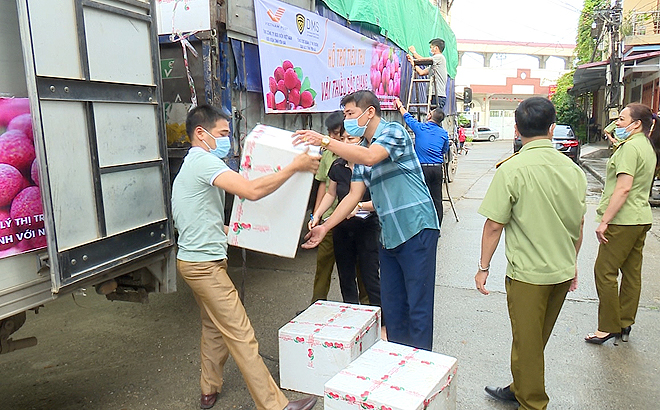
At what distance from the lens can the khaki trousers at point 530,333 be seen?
2664mm

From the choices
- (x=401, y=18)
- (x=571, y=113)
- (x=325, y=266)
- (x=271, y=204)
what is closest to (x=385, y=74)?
(x=401, y=18)

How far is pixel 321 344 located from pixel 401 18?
6.45m

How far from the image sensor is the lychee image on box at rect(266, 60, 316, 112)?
13.9 feet

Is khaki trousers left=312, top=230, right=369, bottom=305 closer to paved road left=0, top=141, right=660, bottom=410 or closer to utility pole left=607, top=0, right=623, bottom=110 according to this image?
paved road left=0, top=141, right=660, bottom=410

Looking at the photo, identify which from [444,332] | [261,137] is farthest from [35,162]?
[444,332]

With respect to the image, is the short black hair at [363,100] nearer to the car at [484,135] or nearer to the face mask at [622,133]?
the face mask at [622,133]

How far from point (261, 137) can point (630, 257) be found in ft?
9.60

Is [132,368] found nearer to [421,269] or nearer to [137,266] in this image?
[137,266]

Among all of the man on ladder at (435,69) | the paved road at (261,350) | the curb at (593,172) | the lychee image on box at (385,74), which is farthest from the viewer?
the curb at (593,172)

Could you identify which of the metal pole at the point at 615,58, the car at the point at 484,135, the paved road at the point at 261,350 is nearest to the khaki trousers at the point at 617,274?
the paved road at the point at 261,350

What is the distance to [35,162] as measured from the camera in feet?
7.48

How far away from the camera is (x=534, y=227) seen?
8.53 feet

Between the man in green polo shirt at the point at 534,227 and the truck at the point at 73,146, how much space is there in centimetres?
191

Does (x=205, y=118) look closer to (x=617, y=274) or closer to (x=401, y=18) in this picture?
(x=617, y=274)
